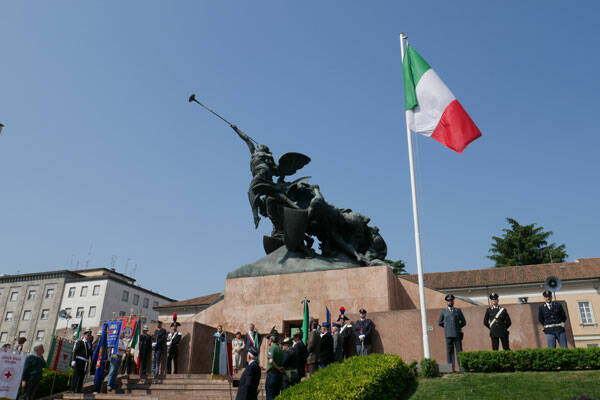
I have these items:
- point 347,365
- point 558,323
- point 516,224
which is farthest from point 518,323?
point 516,224

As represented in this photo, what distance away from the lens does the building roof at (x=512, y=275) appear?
34.3m

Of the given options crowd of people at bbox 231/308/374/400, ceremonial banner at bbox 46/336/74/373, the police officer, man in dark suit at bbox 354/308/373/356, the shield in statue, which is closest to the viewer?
crowd of people at bbox 231/308/374/400

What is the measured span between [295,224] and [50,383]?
7.77m

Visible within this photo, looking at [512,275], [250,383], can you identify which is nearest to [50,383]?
[250,383]

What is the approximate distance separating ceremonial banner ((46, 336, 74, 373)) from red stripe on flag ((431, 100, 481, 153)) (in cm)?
987

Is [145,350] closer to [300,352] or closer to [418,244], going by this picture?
[300,352]

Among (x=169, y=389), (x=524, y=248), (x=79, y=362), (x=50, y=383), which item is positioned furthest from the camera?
(x=524, y=248)

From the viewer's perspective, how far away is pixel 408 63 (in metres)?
12.4

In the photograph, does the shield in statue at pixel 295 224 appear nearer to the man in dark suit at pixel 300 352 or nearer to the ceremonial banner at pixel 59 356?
the man in dark suit at pixel 300 352

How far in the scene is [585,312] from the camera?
32719 mm

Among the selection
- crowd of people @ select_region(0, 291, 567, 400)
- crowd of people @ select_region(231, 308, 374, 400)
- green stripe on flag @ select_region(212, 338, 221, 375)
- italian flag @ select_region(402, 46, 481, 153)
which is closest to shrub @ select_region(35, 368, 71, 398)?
crowd of people @ select_region(0, 291, 567, 400)

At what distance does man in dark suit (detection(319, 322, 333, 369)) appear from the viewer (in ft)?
31.7

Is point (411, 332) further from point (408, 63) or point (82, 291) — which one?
point (82, 291)

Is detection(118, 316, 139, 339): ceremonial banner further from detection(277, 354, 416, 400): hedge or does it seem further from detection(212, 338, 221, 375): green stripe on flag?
detection(277, 354, 416, 400): hedge
